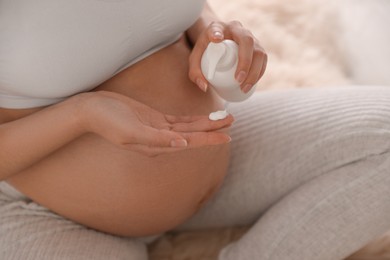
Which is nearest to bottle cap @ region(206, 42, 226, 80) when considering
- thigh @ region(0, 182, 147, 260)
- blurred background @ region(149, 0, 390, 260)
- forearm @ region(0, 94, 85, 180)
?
forearm @ region(0, 94, 85, 180)

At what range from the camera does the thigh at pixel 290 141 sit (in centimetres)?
80

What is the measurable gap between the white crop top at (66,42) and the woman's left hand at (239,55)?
6 cm

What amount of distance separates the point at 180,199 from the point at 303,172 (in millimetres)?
184

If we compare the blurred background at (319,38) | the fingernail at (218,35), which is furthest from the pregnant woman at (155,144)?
the blurred background at (319,38)

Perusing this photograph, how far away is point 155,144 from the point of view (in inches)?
24.5

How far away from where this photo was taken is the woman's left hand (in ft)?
2.18

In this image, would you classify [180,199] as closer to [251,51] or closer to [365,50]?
[251,51]

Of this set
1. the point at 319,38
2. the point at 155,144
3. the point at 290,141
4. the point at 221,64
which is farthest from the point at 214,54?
the point at 319,38

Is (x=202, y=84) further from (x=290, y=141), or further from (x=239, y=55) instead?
(x=290, y=141)

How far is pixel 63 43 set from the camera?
26.0 inches

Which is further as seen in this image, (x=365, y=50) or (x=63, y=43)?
(x=365, y=50)

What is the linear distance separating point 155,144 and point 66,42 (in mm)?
155

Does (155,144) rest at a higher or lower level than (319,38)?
lower

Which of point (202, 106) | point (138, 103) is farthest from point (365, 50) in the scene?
point (138, 103)
